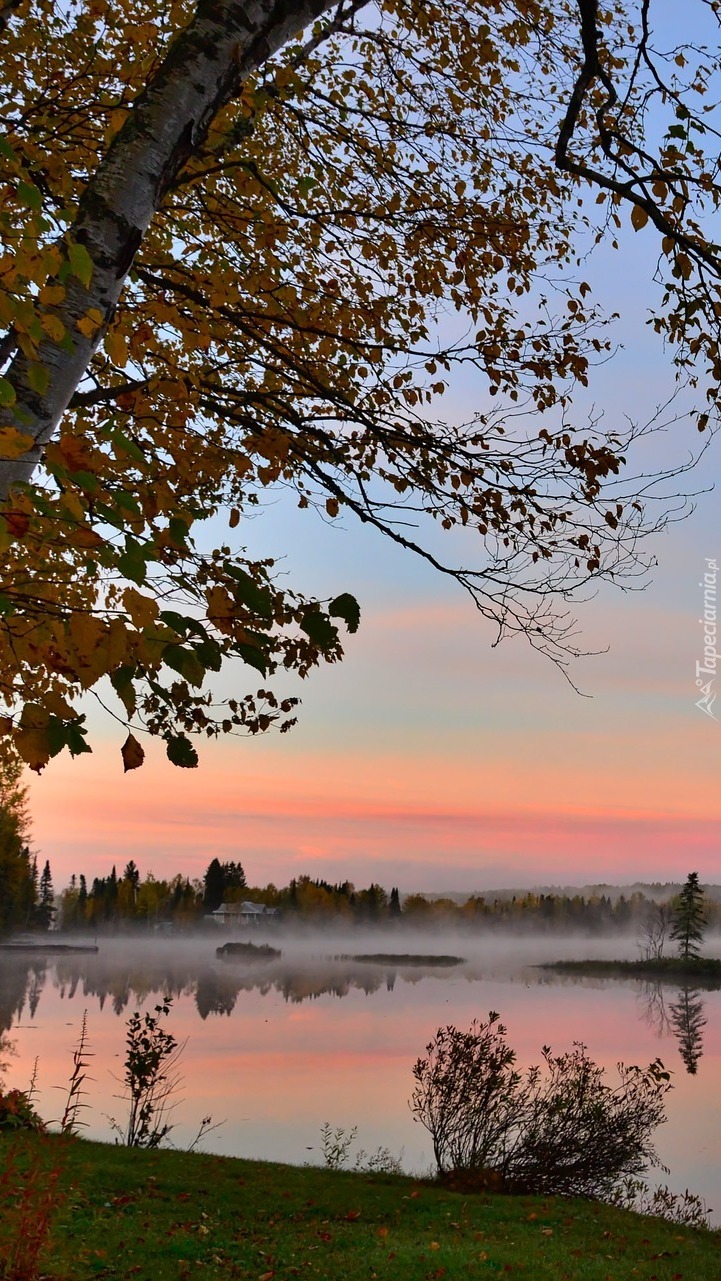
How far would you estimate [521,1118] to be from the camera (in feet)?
45.7

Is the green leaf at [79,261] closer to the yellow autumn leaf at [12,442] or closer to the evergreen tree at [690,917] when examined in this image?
the yellow autumn leaf at [12,442]

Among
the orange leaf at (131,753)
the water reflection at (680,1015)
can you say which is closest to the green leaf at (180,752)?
the orange leaf at (131,753)

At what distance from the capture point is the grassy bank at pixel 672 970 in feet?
238

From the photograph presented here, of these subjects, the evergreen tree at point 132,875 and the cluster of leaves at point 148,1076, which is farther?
the evergreen tree at point 132,875

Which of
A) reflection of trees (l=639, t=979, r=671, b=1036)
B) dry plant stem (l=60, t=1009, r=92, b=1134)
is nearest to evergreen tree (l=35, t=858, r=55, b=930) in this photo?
reflection of trees (l=639, t=979, r=671, b=1036)

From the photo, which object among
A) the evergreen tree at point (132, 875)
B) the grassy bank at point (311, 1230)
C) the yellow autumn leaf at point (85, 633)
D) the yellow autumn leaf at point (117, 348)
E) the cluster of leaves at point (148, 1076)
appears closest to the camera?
the yellow autumn leaf at point (85, 633)

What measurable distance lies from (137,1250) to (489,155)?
10443mm

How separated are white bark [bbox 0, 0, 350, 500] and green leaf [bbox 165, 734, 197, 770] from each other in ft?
3.55

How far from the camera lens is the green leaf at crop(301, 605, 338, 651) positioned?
8.31ft

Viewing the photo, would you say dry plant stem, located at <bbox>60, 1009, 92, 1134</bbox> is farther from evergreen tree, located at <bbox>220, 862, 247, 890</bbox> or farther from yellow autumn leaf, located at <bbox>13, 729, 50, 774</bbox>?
evergreen tree, located at <bbox>220, 862, 247, 890</bbox>

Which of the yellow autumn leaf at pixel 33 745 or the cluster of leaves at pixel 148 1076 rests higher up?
the yellow autumn leaf at pixel 33 745

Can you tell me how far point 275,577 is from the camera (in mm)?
7555

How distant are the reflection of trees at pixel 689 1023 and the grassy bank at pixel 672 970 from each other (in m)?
1.31

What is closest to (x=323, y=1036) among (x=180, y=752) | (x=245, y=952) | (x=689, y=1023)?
(x=689, y=1023)
